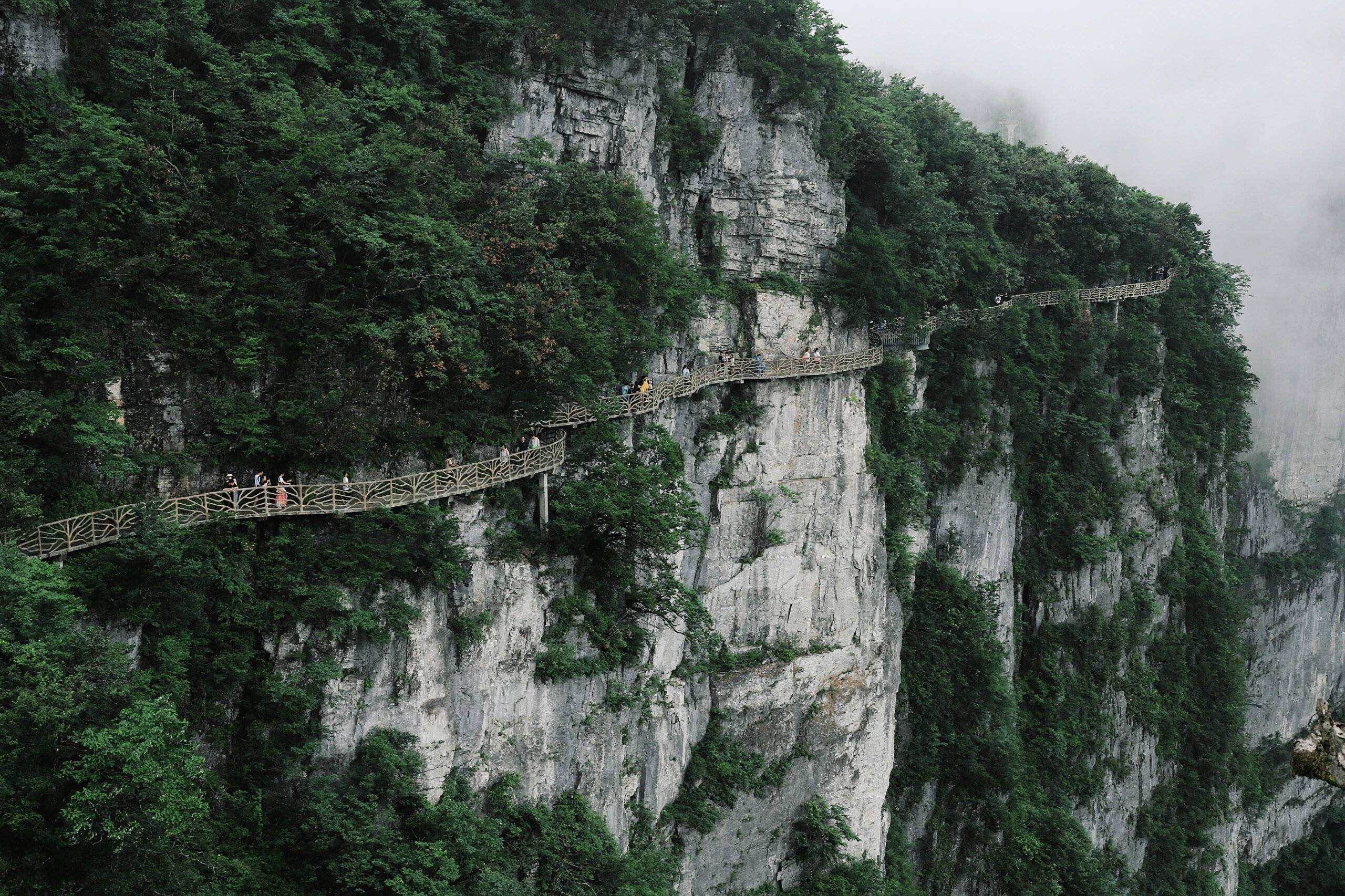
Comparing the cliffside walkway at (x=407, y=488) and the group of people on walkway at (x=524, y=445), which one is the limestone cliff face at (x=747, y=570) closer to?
the cliffside walkway at (x=407, y=488)

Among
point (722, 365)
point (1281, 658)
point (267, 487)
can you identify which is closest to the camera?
point (267, 487)

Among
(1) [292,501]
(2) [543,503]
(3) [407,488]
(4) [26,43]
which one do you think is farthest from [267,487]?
(4) [26,43]

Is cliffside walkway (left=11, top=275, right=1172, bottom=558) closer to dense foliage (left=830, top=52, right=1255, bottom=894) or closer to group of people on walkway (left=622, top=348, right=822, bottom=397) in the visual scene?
group of people on walkway (left=622, top=348, right=822, bottom=397)

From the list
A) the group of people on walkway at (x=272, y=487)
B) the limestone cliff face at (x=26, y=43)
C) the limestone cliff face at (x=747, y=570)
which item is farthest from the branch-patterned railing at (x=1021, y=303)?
the limestone cliff face at (x=26, y=43)

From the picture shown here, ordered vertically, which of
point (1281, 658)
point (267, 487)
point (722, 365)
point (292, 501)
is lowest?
point (1281, 658)

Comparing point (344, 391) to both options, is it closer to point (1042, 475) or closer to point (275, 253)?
point (275, 253)

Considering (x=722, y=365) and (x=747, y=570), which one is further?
(x=747, y=570)

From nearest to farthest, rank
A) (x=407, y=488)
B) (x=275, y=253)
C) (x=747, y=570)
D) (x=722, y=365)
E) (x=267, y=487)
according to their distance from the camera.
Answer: (x=267, y=487)
(x=275, y=253)
(x=407, y=488)
(x=722, y=365)
(x=747, y=570)
